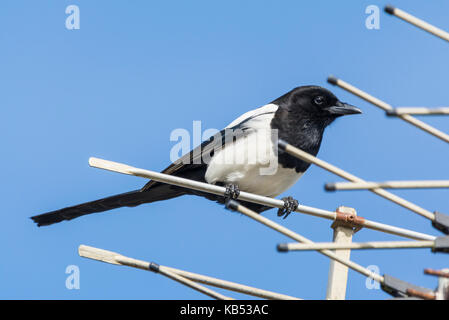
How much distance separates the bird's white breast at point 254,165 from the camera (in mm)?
8750

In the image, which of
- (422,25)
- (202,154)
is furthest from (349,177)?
(202,154)

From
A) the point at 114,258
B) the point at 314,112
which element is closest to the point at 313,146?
the point at 314,112

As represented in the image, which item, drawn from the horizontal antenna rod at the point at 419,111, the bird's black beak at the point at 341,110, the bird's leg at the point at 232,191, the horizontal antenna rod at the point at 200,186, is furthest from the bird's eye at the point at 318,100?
the horizontal antenna rod at the point at 419,111

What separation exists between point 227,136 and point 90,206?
2128 millimetres

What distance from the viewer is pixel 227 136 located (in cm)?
912

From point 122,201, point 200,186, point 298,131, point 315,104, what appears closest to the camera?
point 200,186

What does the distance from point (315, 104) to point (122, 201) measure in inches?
111

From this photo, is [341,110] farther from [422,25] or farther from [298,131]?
[422,25]

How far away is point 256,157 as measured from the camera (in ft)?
28.7

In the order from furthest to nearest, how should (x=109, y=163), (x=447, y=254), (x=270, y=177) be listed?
(x=270, y=177)
(x=109, y=163)
(x=447, y=254)

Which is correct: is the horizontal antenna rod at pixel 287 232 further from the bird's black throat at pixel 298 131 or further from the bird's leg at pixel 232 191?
the bird's black throat at pixel 298 131

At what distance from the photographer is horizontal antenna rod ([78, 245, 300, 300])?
5.19 m
